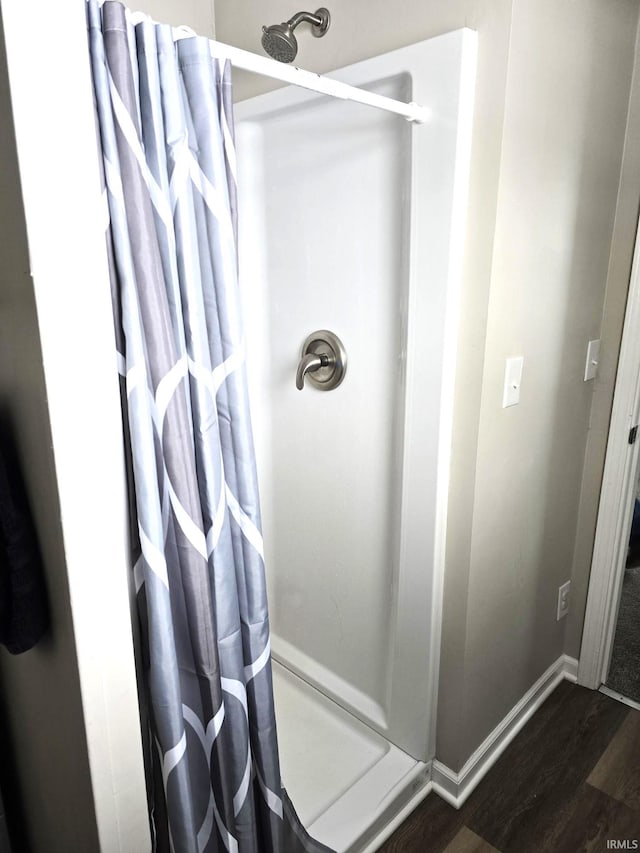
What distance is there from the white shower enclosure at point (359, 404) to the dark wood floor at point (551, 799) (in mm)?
115

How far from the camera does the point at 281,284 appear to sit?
1.68 meters

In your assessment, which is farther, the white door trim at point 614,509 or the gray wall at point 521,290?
the white door trim at point 614,509

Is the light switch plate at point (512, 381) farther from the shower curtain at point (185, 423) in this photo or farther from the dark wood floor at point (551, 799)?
the dark wood floor at point (551, 799)

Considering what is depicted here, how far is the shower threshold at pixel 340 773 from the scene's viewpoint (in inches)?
54.2

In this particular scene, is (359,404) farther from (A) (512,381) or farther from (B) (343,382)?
(A) (512,381)

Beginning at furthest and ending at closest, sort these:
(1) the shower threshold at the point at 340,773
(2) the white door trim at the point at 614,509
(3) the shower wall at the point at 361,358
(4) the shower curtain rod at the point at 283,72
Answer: (2) the white door trim at the point at 614,509
(1) the shower threshold at the point at 340,773
(3) the shower wall at the point at 361,358
(4) the shower curtain rod at the point at 283,72

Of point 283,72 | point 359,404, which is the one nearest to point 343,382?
point 359,404

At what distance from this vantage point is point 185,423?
84 centimetres

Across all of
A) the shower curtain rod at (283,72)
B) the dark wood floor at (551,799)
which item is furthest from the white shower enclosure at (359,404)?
the shower curtain rod at (283,72)

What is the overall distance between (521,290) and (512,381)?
20 cm

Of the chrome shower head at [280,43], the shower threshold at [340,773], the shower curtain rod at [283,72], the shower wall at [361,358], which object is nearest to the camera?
the shower curtain rod at [283,72]

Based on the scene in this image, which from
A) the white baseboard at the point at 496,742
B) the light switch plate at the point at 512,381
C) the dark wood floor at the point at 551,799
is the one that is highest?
the light switch plate at the point at 512,381

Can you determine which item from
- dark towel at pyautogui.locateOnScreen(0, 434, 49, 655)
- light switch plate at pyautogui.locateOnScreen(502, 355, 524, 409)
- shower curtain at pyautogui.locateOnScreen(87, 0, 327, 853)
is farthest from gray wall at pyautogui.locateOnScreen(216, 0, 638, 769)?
dark towel at pyautogui.locateOnScreen(0, 434, 49, 655)

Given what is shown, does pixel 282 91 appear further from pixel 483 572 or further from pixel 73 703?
pixel 73 703
